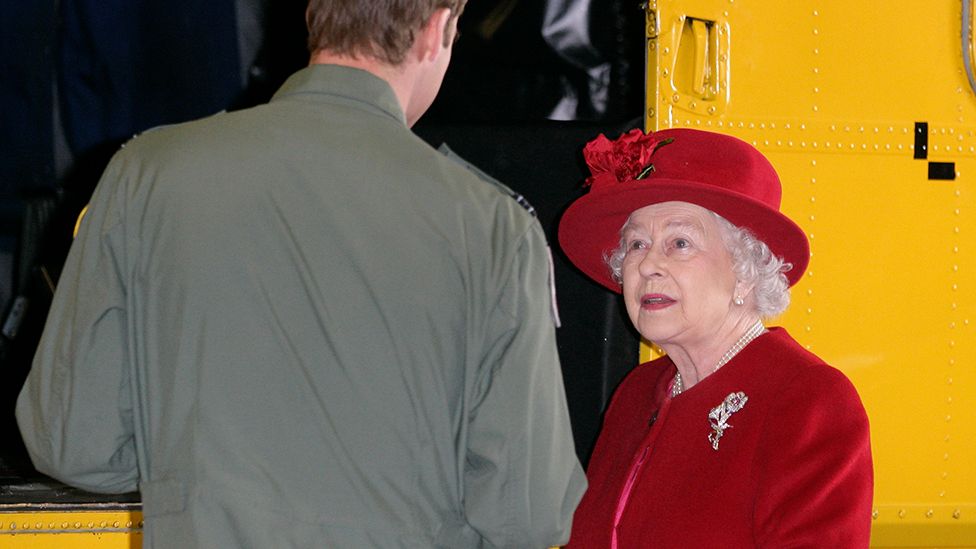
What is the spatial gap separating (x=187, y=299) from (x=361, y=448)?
27 cm

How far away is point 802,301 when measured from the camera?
2568mm

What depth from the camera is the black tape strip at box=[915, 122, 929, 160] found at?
2598mm

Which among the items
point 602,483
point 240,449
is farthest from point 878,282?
point 240,449

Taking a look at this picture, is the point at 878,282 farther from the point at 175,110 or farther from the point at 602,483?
the point at 175,110

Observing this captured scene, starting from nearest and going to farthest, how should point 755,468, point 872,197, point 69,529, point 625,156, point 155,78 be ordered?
point 755,468
point 625,156
point 69,529
point 872,197
point 155,78

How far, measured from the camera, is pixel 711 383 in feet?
6.81

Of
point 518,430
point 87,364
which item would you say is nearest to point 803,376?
point 518,430

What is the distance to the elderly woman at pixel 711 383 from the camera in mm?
1842

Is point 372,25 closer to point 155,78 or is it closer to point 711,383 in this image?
point 711,383

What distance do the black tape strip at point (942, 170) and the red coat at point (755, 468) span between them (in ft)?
2.52

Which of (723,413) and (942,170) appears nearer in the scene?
(723,413)

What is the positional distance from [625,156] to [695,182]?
0.16 metres

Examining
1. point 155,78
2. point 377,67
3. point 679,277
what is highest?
point 377,67

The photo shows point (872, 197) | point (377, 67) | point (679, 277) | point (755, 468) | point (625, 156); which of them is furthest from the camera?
point (872, 197)
